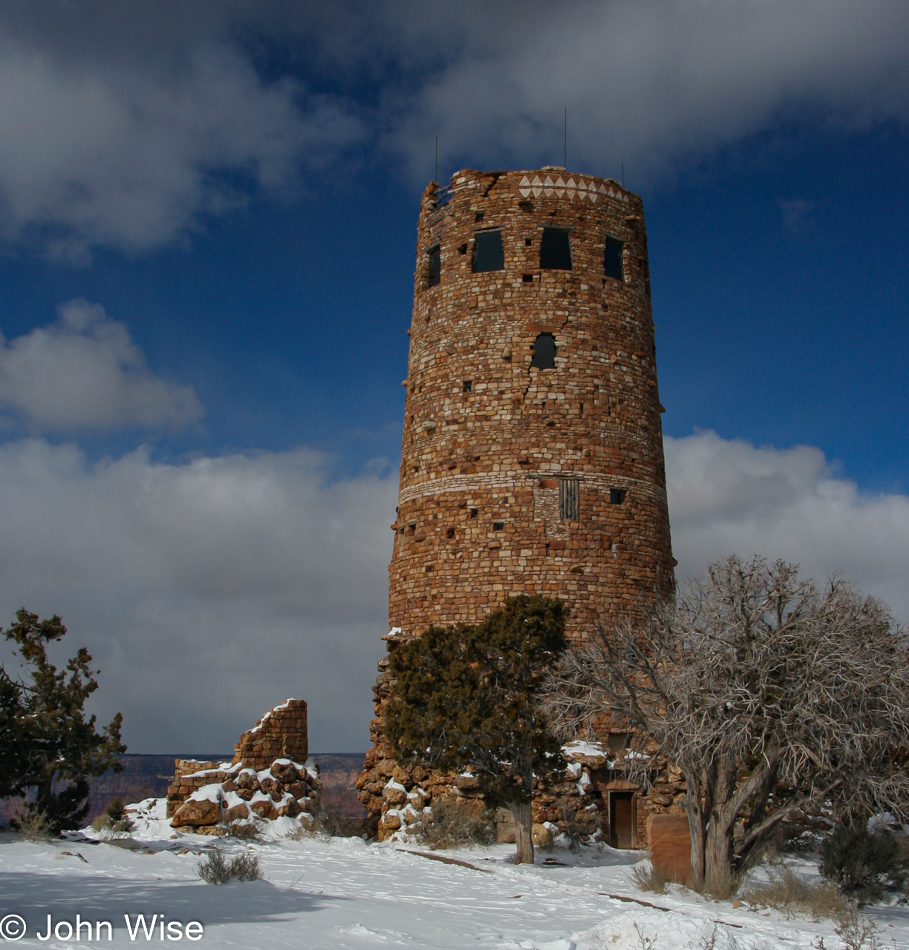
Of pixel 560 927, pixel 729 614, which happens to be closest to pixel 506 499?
pixel 729 614

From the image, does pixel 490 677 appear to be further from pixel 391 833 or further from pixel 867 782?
pixel 867 782

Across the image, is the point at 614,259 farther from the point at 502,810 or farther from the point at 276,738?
the point at 276,738

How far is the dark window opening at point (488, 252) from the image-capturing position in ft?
75.8

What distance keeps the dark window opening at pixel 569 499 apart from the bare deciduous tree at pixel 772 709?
697cm

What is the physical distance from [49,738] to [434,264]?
47.3 feet

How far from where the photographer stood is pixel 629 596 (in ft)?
69.5

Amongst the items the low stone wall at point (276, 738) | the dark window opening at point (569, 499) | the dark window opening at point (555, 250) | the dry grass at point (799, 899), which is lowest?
the dry grass at point (799, 899)

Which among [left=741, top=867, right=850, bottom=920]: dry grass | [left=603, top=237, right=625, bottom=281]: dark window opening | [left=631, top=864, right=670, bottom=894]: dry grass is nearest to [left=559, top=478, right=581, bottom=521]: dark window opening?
[left=603, top=237, right=625, bottom=281]: dark window opening

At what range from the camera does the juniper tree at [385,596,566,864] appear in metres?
15.9

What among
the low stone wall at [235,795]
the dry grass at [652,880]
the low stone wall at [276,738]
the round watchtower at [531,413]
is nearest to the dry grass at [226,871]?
the dry grass at [652,880]

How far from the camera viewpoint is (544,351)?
2230cm

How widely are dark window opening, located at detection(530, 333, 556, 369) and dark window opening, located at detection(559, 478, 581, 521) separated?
279cm

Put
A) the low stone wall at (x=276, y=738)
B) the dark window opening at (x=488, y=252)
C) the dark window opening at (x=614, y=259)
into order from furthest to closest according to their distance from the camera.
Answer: the dark window opening at (x=614, y=259)
the dark window opening at (x=488, y=252)
the low stone wall at (x=276, y=738)

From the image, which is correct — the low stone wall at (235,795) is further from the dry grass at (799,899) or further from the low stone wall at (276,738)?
the dry grass at (799,899)
